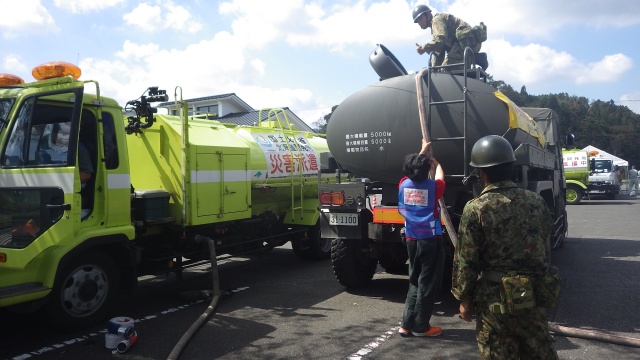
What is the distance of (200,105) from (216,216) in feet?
76.2

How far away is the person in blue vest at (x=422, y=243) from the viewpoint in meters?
4.75

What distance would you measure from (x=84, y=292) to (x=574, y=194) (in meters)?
24.0

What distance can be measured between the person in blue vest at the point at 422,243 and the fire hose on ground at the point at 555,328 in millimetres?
304

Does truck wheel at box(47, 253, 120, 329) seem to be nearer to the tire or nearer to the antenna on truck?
the antenna on truck

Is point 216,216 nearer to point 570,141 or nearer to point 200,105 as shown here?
point 570,141

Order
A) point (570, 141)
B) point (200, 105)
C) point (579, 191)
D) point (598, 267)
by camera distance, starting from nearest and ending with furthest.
Result: point (598, 267)
point (570, 141)
point (579, 191)
point (200, 105)

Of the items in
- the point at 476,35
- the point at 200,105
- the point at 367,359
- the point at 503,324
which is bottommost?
the point at 367,359

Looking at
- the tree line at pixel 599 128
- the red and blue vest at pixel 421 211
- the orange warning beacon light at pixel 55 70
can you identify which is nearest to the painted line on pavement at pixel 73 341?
the orange warning beacon light at pixel 55 70

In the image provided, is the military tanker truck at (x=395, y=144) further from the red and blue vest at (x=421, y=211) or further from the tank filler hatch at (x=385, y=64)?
the red and blue vest at (x=421, y=211)

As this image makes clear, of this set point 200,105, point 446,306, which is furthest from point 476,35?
point 200,105

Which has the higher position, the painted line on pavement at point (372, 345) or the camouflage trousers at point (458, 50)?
the camouflage trousers at point (458, 50)

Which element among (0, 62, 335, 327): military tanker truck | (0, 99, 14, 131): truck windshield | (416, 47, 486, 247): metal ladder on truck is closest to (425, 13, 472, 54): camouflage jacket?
(416, 47, 486, 247): metal ladder on truck

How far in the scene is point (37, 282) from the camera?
477 centimetres

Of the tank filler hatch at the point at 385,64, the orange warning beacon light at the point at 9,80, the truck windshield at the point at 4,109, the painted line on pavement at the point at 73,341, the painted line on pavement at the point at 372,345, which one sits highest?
the tank filler hatch at the point at 385,64
